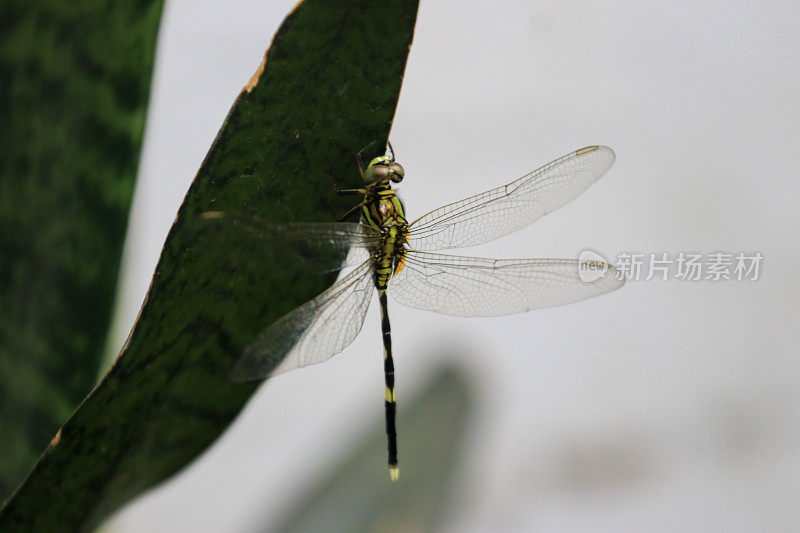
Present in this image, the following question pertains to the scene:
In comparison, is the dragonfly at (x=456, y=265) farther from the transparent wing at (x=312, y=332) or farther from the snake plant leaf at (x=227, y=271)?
the snake plant leaf at (x=227, y=271)

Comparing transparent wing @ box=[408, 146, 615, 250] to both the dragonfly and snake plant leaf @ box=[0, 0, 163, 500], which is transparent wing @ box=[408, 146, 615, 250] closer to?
the dragonfly

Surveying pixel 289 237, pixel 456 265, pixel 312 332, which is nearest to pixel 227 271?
pixel 289 237

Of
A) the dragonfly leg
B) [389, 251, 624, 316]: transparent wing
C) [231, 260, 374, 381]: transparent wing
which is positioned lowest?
the dragonfly leg

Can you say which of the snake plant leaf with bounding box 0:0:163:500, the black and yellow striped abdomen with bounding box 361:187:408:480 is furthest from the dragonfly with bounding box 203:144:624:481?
the snake plant leaf with bounding box 0:0:163:500

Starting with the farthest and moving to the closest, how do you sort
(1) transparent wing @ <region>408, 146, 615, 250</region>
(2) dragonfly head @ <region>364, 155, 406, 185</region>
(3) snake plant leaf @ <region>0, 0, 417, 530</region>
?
(1) transparent wing @ <region>408, 146, 615, 250</region> → (2) dragonfly head @ <region>364, 155, 406, 185</region> → (3) snake plant leaf @ <region>0, 0, 417, 530</region>

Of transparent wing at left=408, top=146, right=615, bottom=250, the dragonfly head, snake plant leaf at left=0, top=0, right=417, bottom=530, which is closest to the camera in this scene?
snake plant leaf at left=0, top=0, right=417, bottom=530

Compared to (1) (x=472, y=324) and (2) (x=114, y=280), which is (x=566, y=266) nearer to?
(2) (x=114, y=280)

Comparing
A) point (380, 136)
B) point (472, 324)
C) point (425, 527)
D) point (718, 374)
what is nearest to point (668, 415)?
point (718, 374)
